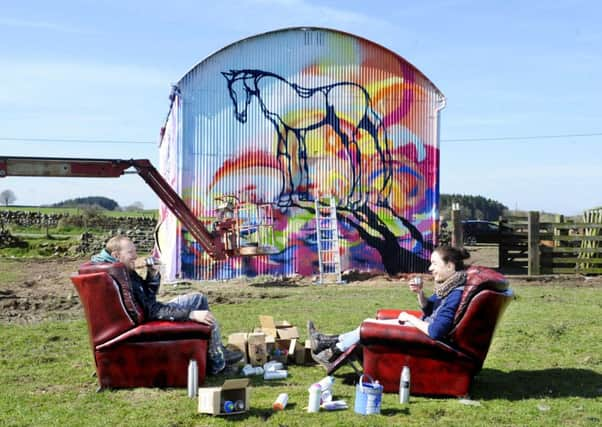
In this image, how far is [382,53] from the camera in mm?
21750

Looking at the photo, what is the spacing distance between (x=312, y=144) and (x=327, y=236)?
2.63 m

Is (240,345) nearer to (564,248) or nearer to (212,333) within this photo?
(212,333)

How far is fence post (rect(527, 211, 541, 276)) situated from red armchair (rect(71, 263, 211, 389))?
49.8 feet

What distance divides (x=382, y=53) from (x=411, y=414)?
16.6 m


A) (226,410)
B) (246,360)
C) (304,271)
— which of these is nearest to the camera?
(226,410)

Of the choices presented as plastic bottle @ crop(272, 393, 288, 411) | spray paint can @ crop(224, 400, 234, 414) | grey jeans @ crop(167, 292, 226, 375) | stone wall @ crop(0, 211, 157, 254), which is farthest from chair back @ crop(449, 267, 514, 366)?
stone wall @ crop(0, 211, 157, 254)

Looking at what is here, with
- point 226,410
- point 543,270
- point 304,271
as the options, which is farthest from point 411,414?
point 543,270

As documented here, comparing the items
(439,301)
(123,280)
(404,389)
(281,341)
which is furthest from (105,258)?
(439,301)

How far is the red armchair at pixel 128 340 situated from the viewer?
7301 millimetres

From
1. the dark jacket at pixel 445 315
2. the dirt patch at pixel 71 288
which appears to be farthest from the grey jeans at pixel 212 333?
the dirt patch at pixel 71 288

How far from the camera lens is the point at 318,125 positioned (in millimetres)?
21219

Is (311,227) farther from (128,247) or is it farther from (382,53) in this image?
(128,247)

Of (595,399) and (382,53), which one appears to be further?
(382,53)

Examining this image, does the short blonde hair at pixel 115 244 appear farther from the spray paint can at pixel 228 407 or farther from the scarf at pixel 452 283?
the scarf at pixel 452 283
